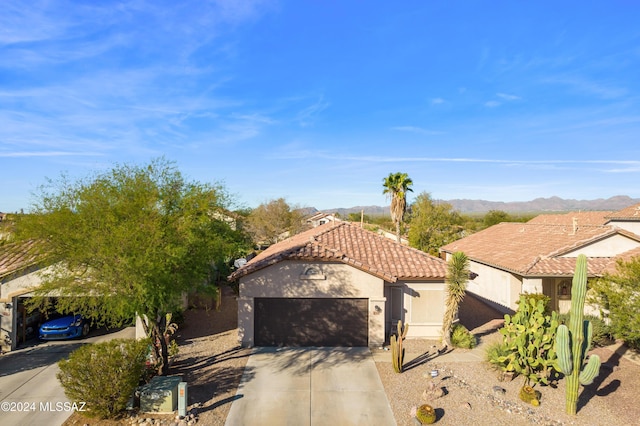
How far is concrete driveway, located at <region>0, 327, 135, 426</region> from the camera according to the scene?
1050 centimetres

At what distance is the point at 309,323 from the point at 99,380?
27.2 feet

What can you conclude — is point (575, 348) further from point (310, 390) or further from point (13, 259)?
point (13, 259)

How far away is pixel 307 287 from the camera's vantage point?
16.1 metres

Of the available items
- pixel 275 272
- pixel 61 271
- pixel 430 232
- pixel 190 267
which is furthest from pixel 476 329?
pixel 430 232

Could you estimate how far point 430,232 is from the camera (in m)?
39.6

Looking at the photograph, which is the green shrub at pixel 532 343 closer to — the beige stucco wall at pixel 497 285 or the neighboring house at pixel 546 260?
the neighboring house at pixel 546 260

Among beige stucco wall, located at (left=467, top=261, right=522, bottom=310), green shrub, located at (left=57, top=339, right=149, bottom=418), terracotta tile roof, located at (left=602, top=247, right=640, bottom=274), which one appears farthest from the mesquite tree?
terracotta tile roof, located at (left=602, top=247, right=640, bottom=274)

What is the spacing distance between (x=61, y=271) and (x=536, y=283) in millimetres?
21378

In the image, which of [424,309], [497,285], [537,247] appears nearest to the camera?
[424,309]

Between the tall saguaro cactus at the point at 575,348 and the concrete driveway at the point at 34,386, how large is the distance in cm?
1435

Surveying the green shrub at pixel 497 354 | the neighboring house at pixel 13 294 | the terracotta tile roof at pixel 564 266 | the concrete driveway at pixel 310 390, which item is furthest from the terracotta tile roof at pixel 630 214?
the neighboring house at pixel 13 294

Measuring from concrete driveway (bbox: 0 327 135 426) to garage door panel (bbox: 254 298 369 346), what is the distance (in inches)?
289

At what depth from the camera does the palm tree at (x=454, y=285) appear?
15500 millimetres

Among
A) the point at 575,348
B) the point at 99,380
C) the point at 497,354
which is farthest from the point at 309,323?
the point at 575,348
